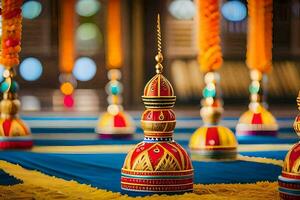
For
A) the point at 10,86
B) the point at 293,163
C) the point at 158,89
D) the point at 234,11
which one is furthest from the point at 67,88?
the point at 293,163

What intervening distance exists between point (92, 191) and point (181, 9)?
1183 centimetres

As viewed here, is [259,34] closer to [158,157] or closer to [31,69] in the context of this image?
[158,157]

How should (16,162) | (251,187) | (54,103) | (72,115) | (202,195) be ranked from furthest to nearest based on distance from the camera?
(54,103) < (72,115) < (16,162) < (251,187) < (202,195)

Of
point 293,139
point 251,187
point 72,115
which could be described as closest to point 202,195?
point 251,187

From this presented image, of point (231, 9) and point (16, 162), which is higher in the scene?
point (231, 9)

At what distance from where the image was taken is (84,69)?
57.2 feet

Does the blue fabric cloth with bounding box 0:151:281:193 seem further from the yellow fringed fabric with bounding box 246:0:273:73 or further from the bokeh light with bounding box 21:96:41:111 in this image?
the bokeh light with bounding box 21:96:41:111

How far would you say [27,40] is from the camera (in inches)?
684

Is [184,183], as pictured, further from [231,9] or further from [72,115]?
[231,9]

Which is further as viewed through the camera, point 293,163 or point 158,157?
point 158,157

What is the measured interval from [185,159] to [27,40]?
12.1 metres

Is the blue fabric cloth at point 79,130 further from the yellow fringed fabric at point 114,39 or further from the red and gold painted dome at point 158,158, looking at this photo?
the red and gold painted dome at point 158,158

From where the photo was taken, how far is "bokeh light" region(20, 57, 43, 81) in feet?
56.9

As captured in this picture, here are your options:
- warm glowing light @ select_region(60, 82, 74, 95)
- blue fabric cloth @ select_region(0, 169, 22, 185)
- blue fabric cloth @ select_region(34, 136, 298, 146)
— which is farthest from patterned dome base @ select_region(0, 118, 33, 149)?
warm glowing light @ select_region(60, 82, 74, 95)
